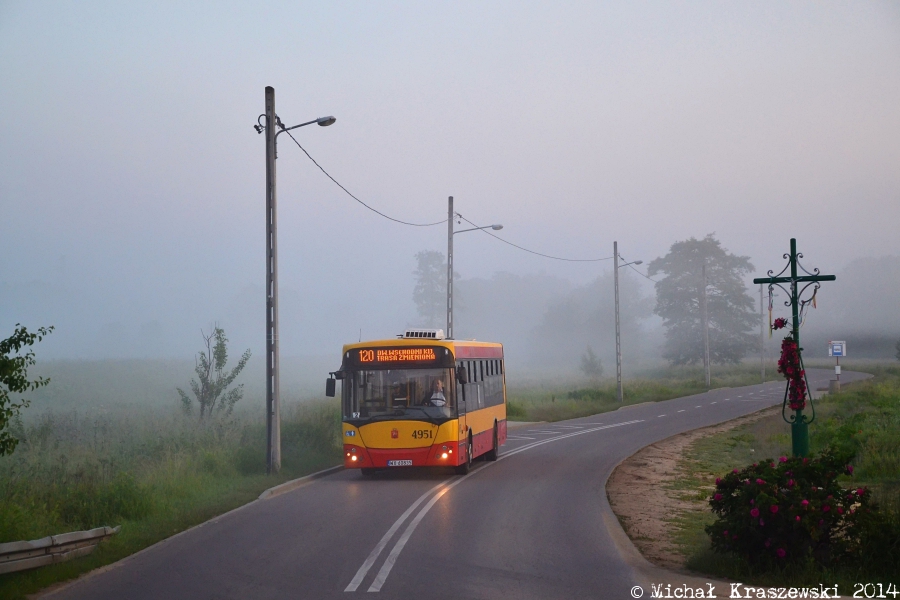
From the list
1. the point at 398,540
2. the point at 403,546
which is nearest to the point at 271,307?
the point at 398,540

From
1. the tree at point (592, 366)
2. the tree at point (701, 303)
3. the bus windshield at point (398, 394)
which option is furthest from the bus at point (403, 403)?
the tree at point (701, 303)

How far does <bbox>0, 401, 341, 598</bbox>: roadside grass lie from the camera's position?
11.5 m

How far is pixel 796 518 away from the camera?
28.3 ft

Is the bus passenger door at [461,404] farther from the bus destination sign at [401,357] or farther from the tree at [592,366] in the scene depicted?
the tree at [592,366]

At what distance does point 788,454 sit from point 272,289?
13010 mm

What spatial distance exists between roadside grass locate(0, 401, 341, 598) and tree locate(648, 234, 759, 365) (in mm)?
72976

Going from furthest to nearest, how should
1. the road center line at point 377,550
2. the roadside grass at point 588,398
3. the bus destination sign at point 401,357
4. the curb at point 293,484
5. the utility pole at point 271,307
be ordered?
the roadside grass at point 588,398, the utility pole at point 271,307, the bus destination sign at point 401,357, the curb at point 293,484, the road center line at point 377,550

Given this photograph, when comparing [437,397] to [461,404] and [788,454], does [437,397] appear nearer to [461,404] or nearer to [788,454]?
[461,404]

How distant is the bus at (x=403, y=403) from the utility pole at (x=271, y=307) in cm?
183

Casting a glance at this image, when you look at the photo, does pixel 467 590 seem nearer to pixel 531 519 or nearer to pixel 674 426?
pixel 531 519

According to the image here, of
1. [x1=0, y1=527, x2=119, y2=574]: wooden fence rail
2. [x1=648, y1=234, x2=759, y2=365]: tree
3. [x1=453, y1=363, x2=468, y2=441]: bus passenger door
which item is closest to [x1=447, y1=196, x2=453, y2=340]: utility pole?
[x1=453, y1=363, x2=468, y2=441]: bus passenger door

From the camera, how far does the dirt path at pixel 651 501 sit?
440 inches

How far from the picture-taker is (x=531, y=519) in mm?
13508

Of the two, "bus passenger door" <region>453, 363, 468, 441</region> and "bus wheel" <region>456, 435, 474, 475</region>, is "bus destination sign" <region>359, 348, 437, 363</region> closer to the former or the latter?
"bus passenger door" <region>453, 363, 468, 441</region>
